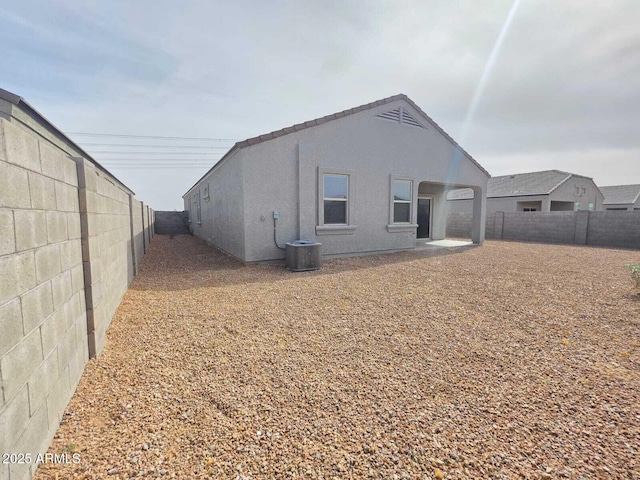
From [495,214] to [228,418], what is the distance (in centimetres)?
2025

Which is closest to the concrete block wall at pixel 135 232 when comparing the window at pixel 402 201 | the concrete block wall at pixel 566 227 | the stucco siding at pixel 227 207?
the stucco siding at pixel 227 207

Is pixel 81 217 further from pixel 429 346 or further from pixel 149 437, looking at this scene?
pixel 429 346

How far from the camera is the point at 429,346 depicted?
3514 mm

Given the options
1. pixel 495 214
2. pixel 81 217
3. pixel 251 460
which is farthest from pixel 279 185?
pixel 495 214

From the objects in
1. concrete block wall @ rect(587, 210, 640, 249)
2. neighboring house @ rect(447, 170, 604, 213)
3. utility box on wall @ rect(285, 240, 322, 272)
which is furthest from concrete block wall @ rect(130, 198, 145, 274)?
neighboring house @ rect(447, 170, 604, 213)

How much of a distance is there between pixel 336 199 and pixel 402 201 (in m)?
3.20

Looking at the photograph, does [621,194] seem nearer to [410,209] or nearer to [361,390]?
[410,209]

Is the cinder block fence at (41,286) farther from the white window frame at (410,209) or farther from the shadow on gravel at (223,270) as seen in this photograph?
the white window frame at (410,209)

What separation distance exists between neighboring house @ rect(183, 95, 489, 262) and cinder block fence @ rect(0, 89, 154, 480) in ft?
17.3

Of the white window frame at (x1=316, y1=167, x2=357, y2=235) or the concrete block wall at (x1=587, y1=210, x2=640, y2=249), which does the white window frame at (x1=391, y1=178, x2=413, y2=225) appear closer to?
the white window frame at (x1=316, y1=167, x2=357, y2=235)

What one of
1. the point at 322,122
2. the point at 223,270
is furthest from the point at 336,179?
the point at 223,270

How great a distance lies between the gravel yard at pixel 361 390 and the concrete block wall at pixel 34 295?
31 cm

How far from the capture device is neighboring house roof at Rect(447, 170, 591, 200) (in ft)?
78.0

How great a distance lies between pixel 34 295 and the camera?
1927mm
